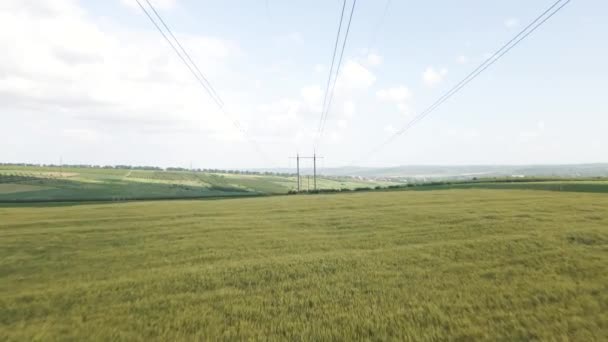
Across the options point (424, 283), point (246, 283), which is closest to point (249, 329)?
point (246, 283)

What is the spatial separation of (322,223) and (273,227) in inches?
153

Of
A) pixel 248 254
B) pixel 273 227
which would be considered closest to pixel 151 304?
pixel 248 254

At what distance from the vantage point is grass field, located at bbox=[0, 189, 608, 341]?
8.14 metres

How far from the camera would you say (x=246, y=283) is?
11.8m

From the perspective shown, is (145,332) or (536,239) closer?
(145,332)

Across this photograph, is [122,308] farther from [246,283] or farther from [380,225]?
[380,225]

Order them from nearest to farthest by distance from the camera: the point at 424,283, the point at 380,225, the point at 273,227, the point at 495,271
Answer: the point at 424,283 < the point at 495,271 < the point at 380,225 < the point at 273,227

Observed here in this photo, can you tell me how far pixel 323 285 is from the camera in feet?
36.5

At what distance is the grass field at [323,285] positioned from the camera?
814 centimetres

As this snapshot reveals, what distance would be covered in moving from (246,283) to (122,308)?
12.8ft

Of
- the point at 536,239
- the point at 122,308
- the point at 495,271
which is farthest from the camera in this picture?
the point at 536,239

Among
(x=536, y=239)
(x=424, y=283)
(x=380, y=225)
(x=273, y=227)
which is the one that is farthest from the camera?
(x=273, y=227)

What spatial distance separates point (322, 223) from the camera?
2567 centimetres

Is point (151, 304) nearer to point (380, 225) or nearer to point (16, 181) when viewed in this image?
point (380, 225)
